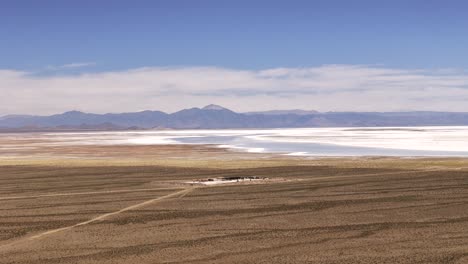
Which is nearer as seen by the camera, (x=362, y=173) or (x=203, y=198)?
(x=203, y=198)

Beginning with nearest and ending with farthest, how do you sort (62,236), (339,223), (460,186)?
(62,236) → (339,223) → (460,186)

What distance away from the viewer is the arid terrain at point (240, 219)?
1421cm

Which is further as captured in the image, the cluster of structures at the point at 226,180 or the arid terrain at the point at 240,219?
the cluster of structures at the point at 226,180

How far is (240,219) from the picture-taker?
61.1 feet

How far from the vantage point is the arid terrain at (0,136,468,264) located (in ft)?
46.6

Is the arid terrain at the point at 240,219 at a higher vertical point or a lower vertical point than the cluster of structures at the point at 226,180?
lower

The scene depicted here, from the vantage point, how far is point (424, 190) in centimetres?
2433

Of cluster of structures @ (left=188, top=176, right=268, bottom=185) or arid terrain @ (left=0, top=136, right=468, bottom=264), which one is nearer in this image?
arid terrain @ (left=0, top=136, right=468, bottom=264)

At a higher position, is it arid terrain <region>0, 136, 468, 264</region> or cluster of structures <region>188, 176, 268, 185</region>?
cluster of structures <region>188, 176, 268, 185</region>

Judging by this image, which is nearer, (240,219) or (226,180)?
(240,219)

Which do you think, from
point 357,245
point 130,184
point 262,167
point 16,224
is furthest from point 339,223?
point 262,167

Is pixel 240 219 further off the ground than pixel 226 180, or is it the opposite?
pixel 226 180

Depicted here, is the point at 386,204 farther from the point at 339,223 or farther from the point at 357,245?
the point at 357,245

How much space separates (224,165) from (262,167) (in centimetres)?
326
